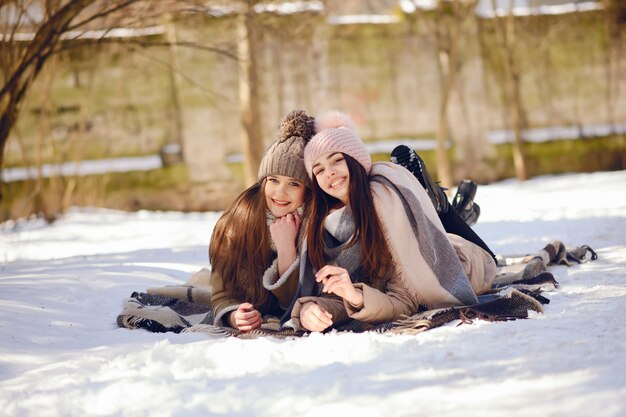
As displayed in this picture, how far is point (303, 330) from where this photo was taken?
14.0 feet

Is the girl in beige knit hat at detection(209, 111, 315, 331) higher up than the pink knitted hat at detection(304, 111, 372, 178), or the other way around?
the pink knitted hat at detection(304, 111, 372, 178)

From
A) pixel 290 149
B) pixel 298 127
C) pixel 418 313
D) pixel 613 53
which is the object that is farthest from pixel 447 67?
pixel 418 313

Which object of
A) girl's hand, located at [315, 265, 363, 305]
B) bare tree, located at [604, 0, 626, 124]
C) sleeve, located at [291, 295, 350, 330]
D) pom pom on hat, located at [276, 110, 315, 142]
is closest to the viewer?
girl's hand, located at [315, 265, 363, 305]

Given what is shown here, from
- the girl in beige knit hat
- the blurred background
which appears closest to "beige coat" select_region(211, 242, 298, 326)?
the girl in beige knit hat

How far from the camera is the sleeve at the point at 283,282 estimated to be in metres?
4.64

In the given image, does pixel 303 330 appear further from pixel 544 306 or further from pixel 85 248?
pixel 85 248

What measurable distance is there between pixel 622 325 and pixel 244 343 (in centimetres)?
165

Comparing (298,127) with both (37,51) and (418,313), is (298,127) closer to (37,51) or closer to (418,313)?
(418,313)

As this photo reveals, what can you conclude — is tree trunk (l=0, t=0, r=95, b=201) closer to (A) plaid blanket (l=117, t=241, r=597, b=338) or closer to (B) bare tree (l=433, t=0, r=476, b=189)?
(A) plaid blanket (l=117, t=241, r=597, b=338)

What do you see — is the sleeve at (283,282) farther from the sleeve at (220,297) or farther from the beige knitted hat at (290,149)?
the beige knitted hat at (290,149)

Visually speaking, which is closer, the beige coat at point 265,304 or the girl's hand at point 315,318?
the girl's hand at point 315,318

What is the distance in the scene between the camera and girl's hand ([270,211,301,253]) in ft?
15.4

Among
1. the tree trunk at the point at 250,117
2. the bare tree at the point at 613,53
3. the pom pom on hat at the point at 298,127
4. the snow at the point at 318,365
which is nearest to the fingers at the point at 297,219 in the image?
the pom pom on hat at the point at 298,127

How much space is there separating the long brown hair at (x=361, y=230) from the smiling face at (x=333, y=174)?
1.2 inches
